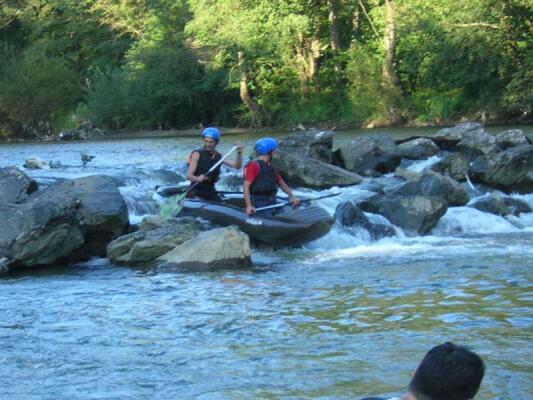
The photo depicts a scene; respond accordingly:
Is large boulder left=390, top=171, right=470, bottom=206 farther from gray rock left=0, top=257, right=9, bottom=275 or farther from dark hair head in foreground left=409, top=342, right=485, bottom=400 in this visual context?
dark hair head in foreground left=409, top=342, right=485, bottom=400

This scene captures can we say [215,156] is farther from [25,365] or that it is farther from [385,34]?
[385,34]

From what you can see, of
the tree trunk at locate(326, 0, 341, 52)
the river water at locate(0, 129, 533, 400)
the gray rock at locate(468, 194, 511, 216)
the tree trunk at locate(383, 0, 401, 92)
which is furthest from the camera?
the tree trunk at locate(326, 0, 341, 52)

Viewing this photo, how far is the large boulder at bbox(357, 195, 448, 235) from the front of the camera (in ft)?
39.3

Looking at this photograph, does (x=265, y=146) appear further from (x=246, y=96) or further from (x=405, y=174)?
(x=246, y=96)

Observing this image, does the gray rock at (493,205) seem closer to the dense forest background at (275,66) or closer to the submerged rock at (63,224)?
the submerged rock at (63,224)

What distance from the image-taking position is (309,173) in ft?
49.3

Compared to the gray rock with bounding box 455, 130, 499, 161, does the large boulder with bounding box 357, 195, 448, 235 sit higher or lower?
lower

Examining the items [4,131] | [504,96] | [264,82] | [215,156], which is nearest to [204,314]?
[215,156]

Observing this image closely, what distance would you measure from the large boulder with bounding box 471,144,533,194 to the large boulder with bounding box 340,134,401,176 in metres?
1.92

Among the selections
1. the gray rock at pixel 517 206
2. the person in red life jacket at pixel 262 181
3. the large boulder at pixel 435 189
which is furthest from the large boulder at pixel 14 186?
the gray rock at pixel 517 206

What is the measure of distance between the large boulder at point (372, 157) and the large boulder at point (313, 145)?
0.34m

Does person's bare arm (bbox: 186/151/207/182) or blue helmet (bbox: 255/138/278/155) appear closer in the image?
blue helmet (bbox: 255/138/278/155)

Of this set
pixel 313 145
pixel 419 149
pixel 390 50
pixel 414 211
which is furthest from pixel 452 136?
pixel 390 50

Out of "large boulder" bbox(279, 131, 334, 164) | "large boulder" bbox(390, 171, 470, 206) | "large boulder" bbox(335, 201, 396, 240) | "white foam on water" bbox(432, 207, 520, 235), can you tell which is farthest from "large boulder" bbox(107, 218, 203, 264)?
"large boulder" bbox(279, 131, 334, 164)
